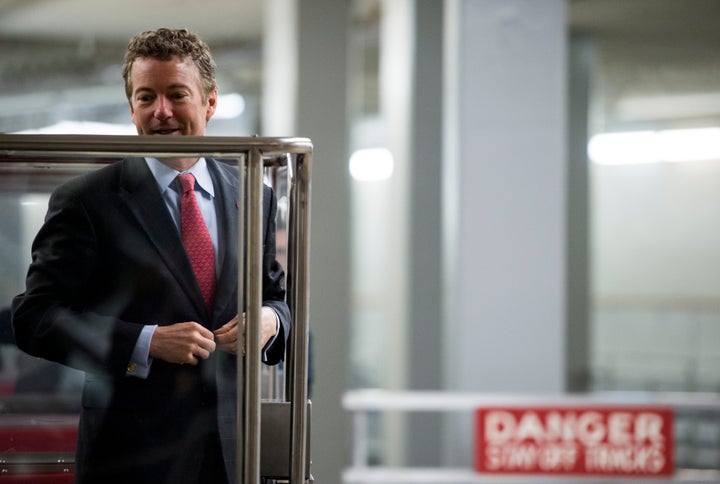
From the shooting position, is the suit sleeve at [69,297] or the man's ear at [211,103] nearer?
the suit sleeve at [69,297]

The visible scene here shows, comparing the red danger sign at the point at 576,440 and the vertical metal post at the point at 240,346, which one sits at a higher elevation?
the vertical metal post at the point at 240,346

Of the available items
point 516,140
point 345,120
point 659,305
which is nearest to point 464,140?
point 516,140

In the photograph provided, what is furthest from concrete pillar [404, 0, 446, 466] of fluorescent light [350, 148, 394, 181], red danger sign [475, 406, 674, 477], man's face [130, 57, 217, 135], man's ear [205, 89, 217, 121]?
man's face [130, 57, 217, 135]

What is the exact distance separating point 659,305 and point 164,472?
3659mm

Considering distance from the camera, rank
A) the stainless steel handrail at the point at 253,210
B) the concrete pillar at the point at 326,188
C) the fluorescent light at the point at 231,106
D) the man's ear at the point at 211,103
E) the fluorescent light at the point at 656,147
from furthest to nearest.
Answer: the fluorescent light at the point at 656,147
the concrete pillar at the point at 326,188
the fluorescent light at the point at 231,106
the man's ear at the point at 211,103
the stainless steel handrail at the point at 253,210

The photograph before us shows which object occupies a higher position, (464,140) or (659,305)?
(464,140)

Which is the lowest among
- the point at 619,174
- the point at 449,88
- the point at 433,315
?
the point at 433,315

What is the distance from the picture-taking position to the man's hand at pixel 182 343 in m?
1.42

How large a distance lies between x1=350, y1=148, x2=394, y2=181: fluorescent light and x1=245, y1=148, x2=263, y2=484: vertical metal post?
339 centimetres

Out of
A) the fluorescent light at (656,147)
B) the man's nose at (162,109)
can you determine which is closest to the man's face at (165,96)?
the man's nose at (162,109)

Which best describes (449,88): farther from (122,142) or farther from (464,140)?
(122,142)

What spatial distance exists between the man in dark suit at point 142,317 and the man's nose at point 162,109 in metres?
0.09

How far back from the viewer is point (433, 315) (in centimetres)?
486

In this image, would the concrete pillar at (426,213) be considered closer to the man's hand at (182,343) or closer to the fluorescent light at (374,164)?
the fluorescent light at (374,164)
